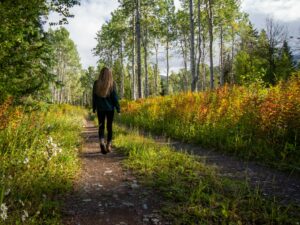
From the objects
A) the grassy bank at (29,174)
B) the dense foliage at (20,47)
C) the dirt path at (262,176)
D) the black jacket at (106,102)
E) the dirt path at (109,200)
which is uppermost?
the dense foliage at (20,47)

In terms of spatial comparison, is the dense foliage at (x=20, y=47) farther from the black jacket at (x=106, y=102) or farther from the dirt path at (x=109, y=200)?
the dirt path at (x=109, y=200)

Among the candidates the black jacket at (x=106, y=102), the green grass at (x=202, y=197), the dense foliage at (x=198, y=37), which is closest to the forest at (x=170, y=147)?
the green grass at (x=202, y=197)

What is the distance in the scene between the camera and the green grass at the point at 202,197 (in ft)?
10.2

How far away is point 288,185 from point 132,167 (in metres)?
2.74

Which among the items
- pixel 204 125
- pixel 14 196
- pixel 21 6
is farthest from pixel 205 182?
pixel 21 6

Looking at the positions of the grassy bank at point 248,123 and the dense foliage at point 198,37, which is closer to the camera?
the grassy bank at point 248,123

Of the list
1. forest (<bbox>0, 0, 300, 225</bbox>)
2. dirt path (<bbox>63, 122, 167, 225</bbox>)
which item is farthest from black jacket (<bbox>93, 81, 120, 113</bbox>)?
dirt path (<bbox>63, 122, 167, 225</bbox>)

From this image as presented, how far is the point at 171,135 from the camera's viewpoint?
978cm

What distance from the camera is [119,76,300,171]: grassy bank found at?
5965mm

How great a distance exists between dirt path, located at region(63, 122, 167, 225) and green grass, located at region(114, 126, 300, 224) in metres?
Answer: 0.22

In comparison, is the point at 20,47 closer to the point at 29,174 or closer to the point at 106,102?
the point at 106,102

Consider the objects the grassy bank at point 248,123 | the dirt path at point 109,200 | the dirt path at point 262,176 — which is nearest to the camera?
the dirt path at point 109,200

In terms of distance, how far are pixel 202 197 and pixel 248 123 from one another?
161 inches

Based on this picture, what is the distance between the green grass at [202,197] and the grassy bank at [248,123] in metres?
1.65
